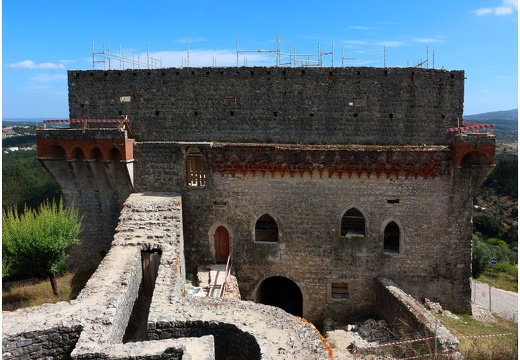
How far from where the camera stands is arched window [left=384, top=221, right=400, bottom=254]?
15.9 meters

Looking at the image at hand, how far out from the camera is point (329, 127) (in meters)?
17.0

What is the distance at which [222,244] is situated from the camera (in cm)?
1603

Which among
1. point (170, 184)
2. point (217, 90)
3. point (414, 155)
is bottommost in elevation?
point (170, 184)

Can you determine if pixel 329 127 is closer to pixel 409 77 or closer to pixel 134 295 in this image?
pixel 409 77

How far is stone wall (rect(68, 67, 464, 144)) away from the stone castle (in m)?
0.04

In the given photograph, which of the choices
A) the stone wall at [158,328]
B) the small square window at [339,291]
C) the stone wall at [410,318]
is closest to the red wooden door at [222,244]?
the small square window at [339,291]

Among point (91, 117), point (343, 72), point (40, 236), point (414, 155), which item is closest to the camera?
point (40, 236)

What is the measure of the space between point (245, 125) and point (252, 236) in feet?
15.3

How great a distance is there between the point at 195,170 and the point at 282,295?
6862 mm

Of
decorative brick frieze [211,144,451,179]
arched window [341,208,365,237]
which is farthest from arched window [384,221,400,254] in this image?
decorative brick frieze [211,144,451,179]

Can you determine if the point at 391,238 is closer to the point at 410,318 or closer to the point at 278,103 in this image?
the point at 410,318

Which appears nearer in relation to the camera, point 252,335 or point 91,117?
point 252,335

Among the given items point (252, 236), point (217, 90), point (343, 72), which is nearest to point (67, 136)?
point (217, 90)

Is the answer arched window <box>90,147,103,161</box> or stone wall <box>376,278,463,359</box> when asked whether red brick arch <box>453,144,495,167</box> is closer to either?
stone wall <box>376,278,463,359</box>
